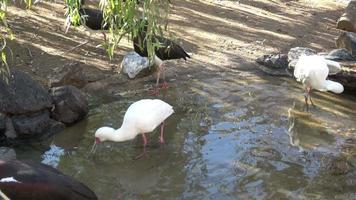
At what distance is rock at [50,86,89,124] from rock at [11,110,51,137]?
0.18 metres

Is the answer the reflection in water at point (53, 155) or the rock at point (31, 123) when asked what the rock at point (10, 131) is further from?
the reflection in water at point (53, 155)

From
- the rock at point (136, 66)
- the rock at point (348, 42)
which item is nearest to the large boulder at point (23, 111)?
the rock at point (136, 66)

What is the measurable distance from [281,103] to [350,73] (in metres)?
1.05

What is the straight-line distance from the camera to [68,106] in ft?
20.8

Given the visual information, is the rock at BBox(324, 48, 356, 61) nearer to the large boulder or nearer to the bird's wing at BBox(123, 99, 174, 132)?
the bird's wing at BBox(123, 99, 174, 132)

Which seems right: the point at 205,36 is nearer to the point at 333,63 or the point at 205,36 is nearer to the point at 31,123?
the point at 333,63

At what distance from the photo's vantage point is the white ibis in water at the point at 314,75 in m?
6.80

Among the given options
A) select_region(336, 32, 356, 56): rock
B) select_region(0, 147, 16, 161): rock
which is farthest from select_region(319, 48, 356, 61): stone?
select_region(0, 147, 16, 161): rock

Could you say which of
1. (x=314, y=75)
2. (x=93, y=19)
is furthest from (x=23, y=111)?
(x=314, y=75)

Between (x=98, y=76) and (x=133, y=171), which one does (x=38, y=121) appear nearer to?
(x=133, y=171)

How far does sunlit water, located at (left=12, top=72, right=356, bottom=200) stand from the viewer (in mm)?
4961

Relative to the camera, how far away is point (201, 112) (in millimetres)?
6691

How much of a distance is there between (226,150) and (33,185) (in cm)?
241

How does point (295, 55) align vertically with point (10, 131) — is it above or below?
above
